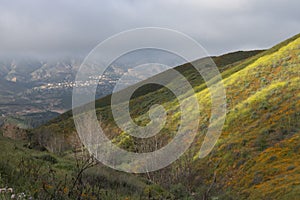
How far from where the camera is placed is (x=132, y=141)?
39.9 meters

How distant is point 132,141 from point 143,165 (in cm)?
689

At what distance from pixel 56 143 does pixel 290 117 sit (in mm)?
38937

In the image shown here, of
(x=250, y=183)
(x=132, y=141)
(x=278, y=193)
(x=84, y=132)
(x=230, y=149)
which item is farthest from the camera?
(x=132, y=141)

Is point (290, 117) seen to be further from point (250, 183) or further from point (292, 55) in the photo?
point (292, 55)

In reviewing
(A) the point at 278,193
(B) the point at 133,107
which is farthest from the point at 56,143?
(A) the point at 278,193

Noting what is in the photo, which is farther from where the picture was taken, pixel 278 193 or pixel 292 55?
pixel 292 55

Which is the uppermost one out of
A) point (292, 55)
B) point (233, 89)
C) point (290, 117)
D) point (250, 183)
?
point (292, 55)

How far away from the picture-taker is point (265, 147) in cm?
2675

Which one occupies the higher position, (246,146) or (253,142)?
(253,142)

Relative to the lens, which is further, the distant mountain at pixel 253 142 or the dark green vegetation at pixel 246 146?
the distant mountain at pixel 253 142

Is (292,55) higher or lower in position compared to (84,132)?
higher

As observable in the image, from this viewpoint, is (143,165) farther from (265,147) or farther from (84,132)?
(265,147)

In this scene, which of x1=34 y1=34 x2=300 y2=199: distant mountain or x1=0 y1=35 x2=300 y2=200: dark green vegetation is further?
x1=34 y1=34 x2=300 y2=199: distant mountain

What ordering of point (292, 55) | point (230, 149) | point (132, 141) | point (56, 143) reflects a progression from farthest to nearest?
point (56, 143)
point (292, 55)
point (132, 141)
point (230, 149)
